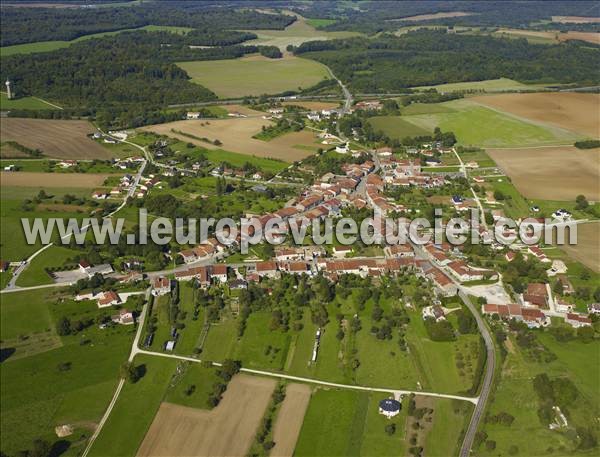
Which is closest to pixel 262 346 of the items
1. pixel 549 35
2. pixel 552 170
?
pixel 552 170

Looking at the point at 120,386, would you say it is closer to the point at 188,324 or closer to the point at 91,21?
the point at 188,324

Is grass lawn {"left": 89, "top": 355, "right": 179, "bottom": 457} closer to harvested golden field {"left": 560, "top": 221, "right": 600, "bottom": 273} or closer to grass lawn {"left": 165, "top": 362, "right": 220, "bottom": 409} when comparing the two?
grass lawn {"left": 165, "top": 362, "right": 220, "bottom": 409}

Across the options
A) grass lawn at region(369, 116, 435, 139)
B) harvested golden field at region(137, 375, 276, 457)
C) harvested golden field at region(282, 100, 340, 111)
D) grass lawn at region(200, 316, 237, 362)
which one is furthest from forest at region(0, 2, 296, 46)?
harvested golden field at region(137, 375, 276, 457)

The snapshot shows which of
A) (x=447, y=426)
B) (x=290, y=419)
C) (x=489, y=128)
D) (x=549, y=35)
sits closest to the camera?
(x=447, y=426)

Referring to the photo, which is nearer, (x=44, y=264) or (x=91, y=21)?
(x=44, y=264)

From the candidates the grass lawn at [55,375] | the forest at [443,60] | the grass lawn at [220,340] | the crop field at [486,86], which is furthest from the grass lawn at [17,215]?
the crop field at [486,86]

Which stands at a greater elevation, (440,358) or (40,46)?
→ (440,358)
